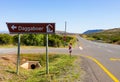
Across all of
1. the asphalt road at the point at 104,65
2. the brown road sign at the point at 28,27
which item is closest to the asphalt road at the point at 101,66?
the asphalt road at the point at 104,65

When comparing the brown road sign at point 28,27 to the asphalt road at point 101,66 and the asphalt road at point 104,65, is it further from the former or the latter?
the asphalt road at point 104,65

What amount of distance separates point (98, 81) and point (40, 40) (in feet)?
108

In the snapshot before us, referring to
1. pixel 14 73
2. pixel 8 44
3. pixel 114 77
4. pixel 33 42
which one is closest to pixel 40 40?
pixel 33 42

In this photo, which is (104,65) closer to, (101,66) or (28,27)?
(101,66)

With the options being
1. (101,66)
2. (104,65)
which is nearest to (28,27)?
(101,66)

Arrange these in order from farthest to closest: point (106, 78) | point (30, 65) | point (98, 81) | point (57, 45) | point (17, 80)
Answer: point (57, 45)
point (30, 65)
point (17, 80)
point (106, 78)
point (98, 81)

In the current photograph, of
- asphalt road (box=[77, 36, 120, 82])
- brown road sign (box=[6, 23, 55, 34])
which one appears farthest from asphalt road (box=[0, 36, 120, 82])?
brown road sign (box=[6, 23, 55, 34])

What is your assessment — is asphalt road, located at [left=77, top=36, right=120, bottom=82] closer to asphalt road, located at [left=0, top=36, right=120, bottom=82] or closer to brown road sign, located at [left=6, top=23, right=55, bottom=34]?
asphalt road, located at [left=0, top=36, right=120, bottom=82]

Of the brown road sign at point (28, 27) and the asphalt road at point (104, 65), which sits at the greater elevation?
the brown road sign at point (28, 27)

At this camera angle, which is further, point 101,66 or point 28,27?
point 101,66

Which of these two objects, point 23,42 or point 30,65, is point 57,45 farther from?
point 30,65

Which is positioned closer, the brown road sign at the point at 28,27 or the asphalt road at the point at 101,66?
the asphalt road at the point at 101,66

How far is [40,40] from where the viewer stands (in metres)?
43.0

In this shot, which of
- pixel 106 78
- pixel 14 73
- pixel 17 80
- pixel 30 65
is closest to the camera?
pixel 106 78
